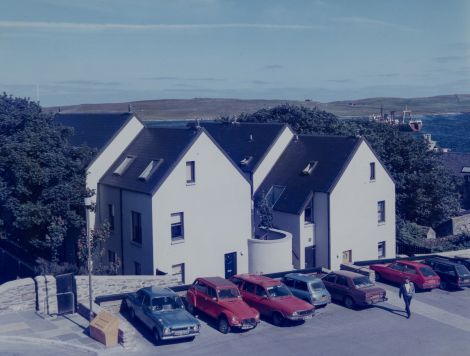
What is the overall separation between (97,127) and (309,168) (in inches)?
558

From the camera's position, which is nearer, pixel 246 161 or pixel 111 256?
pixel 111 256

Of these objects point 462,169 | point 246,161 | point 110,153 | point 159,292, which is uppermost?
point 110,153

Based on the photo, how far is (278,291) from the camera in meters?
25.9

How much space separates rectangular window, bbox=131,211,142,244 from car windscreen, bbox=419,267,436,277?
14799 millimetres

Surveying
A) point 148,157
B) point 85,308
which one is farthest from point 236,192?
point 85,308

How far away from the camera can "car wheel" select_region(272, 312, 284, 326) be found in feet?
81.0

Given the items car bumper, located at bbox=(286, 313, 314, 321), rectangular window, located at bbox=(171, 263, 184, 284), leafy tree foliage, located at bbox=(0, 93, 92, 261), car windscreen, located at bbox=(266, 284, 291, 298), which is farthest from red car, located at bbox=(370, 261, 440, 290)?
leafy tree foliage, located at bbox=(0, 93, 92, 261)

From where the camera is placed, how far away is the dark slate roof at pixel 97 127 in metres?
38.2

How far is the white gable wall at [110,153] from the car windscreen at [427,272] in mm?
18534

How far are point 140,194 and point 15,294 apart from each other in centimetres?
920

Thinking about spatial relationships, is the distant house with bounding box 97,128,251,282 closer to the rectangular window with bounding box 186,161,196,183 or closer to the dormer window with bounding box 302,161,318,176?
the rectangular window with bounding box 186,161,196,183

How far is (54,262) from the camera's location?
30.9 meters

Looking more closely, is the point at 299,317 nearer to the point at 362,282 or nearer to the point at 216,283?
the point at 216,283

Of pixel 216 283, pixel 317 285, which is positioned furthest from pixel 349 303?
pixel 216 283
